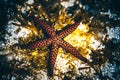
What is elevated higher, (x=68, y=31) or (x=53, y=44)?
(x=68, y=31)

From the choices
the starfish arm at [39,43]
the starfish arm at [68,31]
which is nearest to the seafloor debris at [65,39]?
the starfish arm at [39,43]

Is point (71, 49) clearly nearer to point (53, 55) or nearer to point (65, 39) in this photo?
point (53, 55)

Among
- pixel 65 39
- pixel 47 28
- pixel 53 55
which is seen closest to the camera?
pixel 53 55

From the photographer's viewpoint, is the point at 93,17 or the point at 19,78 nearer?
the point at 19,78

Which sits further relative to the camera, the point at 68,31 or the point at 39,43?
the point at 68,31

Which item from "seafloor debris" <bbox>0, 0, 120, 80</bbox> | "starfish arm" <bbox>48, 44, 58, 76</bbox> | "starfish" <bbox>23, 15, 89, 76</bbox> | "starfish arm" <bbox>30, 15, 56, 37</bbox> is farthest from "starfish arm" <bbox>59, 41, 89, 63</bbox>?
"seafloor debris" <bbox>0, 0, 120, 80</bbox>

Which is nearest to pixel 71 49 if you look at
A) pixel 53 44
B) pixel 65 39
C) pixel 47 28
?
pixel 53 44

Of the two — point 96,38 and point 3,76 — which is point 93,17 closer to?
point 96,38

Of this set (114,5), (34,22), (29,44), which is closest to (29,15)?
(34,22)

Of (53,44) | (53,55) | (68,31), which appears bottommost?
(53,55)
